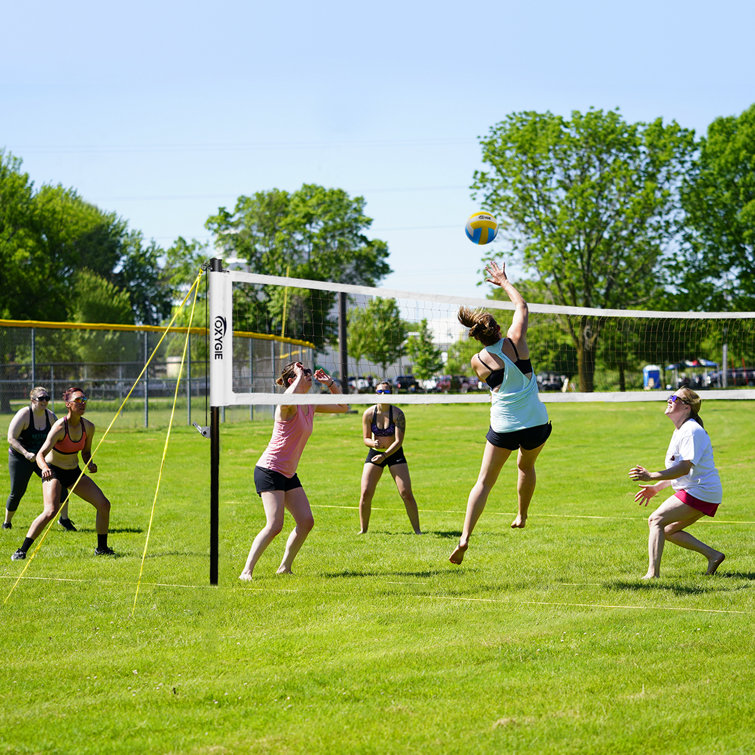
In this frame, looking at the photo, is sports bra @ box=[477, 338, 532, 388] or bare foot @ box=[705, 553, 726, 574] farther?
bare foot @ box=[705, 553, 726, 574]

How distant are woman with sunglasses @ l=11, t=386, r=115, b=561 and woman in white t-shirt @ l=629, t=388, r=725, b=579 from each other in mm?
5567

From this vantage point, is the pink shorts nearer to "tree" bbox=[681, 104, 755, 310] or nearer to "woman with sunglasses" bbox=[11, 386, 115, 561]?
"woman with sunglasses" bbox=[11, 386, 115, 561]

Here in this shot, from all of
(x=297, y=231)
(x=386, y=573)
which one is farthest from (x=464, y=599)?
(x=297, y=231)

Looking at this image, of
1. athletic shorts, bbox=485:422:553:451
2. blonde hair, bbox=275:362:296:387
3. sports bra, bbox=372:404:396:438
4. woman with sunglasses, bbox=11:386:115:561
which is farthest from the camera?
sports bra, bbox=372:404:396:438

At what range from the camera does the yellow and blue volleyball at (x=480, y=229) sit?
412 inches

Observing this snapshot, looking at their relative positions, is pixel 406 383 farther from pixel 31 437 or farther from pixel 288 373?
pixel 31 437

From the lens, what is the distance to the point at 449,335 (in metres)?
10.7

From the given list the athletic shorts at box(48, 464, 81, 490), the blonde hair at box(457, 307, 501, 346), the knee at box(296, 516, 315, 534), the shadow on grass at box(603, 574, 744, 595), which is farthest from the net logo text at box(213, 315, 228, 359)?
the shadow on grass at box(603, 574, 744, 595)

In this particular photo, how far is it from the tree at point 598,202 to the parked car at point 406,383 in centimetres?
3592

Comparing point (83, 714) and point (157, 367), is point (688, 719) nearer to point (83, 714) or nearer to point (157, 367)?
point (83, 714)

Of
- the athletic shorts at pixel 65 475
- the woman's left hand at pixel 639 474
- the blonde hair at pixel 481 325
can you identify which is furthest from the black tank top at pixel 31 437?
the woman's left hand at pixel 639 474

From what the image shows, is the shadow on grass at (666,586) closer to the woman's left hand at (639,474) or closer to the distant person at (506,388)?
the woman's left hand at (639,474)

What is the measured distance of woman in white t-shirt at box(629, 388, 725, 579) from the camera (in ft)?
26.5

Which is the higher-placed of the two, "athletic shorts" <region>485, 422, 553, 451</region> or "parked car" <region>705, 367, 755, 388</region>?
"parked car" <region>705, 367, 755, 388</region>
